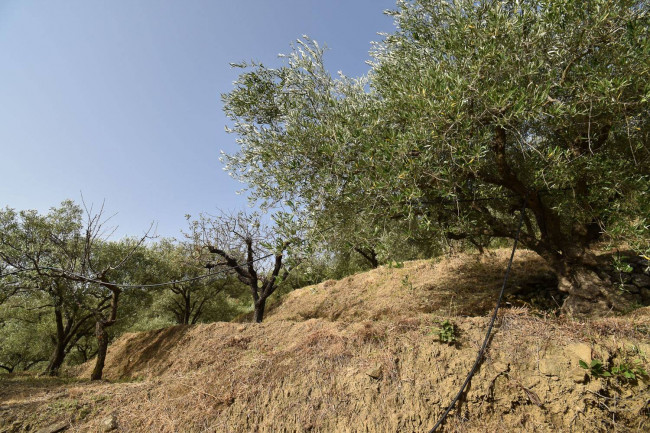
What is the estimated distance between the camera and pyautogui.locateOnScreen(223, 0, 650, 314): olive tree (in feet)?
20.8

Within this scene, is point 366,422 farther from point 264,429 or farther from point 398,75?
point 398,75

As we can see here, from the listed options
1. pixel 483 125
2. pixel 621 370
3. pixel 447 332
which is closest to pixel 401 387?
pixel 447 332

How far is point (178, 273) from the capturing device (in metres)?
23.7

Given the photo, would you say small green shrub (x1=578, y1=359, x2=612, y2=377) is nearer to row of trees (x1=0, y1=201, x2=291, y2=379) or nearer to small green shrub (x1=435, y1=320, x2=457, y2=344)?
small green shrub (x1=435, y1=320, x2=457, y2=344)

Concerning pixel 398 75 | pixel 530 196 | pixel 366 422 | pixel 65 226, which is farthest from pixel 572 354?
pixel 65 226

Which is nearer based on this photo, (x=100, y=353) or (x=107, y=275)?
(x=100, y=353)

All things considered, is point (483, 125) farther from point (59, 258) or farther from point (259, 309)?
point (59, 258)

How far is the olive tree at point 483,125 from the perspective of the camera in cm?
634

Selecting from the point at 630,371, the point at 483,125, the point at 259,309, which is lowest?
the point at 630,371

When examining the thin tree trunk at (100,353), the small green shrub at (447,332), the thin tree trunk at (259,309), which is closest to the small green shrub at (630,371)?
the small green shrub at (447,332)

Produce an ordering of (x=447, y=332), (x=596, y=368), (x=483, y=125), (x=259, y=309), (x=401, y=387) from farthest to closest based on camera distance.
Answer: (x=259, y=309) < (x=483, y=125) < (x=447, y=332) < (x=401, y=387) < (x=596, y=368)

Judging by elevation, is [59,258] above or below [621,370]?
above

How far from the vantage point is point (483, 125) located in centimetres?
716

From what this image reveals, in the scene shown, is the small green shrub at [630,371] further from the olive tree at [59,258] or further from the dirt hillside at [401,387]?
the olive tree at [59,258]
